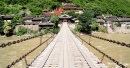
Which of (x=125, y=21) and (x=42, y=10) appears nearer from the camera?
(x=125, y=21)

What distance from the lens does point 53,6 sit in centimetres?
5231

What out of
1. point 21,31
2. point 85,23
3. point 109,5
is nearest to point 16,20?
point 21,31

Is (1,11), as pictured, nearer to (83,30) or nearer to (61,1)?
(61,1)

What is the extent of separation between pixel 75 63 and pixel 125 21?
36042 mm

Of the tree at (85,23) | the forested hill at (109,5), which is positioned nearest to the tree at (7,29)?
the tree at (85,23)

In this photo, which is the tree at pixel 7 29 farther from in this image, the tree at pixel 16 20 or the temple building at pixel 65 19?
the temple building at pixel 65 19

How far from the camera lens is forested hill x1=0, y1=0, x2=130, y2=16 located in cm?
4880

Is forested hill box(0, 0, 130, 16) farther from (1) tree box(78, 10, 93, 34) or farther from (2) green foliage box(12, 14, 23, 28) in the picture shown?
(1) tree box(78, 10, 93, 34)

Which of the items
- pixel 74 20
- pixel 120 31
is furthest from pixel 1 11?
pixel 120 31

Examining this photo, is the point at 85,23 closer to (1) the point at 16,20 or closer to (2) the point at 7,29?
(1) the point at 16,20

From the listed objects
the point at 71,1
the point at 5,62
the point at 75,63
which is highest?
the point at 71,1

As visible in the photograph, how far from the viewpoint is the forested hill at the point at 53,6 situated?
4880 centimetres

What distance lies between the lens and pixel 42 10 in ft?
163

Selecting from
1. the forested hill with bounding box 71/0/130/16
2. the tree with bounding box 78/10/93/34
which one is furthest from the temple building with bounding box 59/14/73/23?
the forested hill with bounding box 71/0/130/16
